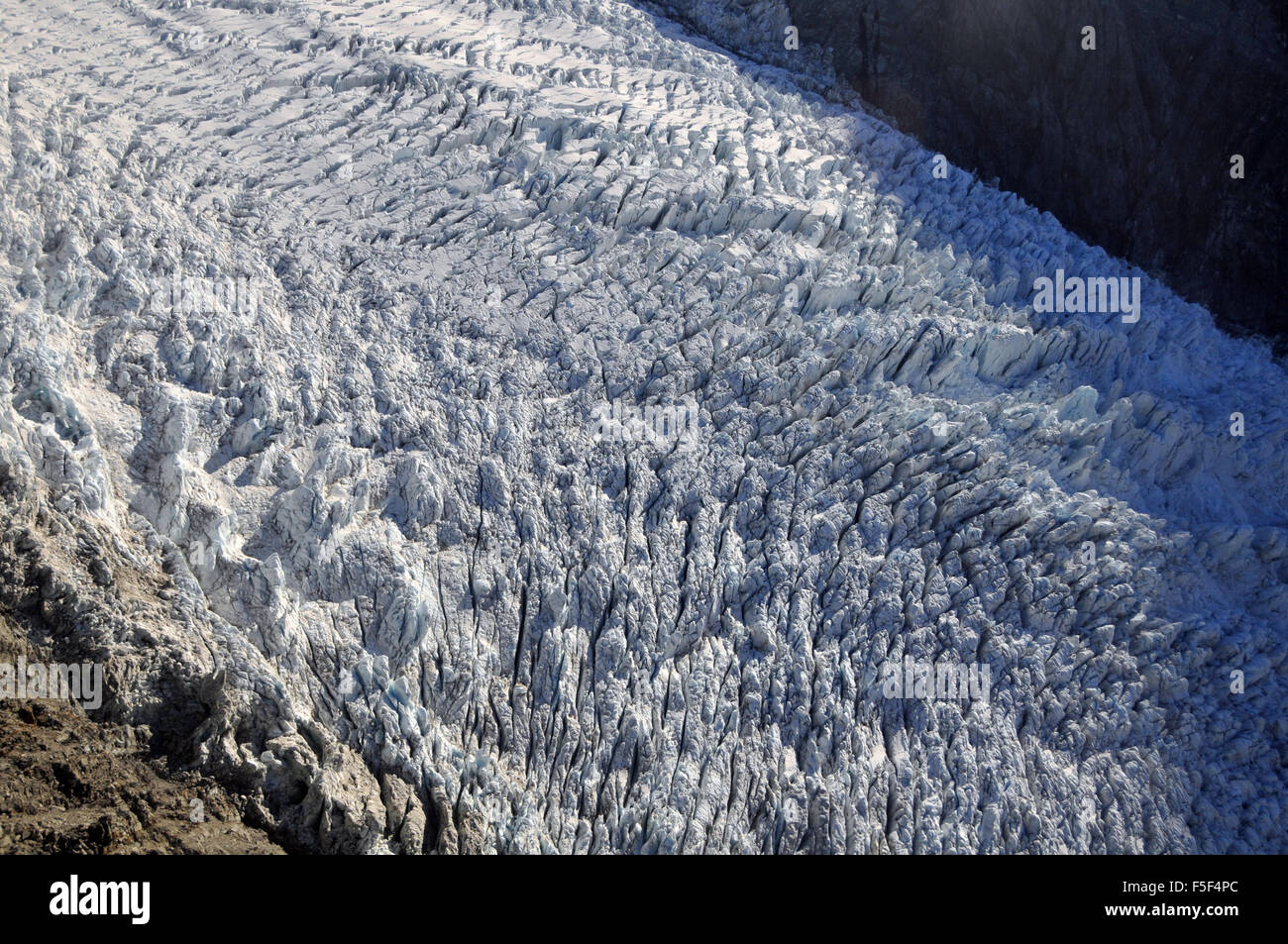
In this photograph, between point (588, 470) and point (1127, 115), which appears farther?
point (1127, 115)

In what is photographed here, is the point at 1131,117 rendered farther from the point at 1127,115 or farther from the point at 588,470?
the point at 588,470

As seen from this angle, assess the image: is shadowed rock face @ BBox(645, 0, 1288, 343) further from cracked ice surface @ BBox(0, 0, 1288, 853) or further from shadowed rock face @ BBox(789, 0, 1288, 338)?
cracked ice surface @ BBox(0, 0, 1288, 853)

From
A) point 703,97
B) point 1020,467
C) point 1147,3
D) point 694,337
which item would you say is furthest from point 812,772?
point 1147,3

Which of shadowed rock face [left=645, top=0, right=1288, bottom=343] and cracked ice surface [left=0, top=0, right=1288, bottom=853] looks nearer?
cracked ice surface [left=0, top=0, right=1288, bottom=853]

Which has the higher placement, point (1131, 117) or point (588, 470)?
point (1131, 117)

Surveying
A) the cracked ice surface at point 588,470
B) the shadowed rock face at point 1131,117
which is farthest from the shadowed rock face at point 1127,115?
the cracked ice surface at point 588,470

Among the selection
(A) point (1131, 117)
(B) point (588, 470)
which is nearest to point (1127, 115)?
(A) point (1131, 117)

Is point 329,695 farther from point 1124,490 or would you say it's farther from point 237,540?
point 1124,490

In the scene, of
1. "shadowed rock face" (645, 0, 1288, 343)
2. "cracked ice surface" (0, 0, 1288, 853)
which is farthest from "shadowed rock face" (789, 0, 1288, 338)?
"cracked ice surface" (0, 0, 1288, 853)
